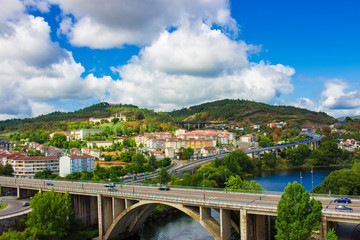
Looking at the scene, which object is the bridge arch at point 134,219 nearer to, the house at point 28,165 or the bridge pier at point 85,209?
the bridge pier at point 85,209

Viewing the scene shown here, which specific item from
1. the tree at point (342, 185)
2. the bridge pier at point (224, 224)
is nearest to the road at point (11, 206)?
the bridge pier at point (224, 224)

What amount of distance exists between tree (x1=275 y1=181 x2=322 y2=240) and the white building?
5308 centimetres

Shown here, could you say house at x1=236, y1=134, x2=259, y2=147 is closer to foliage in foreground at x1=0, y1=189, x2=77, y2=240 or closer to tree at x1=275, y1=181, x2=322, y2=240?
foliage in foreground at x1=0, y1=189, x2=77, y2=240

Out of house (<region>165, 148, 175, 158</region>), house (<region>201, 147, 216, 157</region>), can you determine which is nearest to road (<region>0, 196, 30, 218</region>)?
house (<region>165, 148, 175, 158</region>)

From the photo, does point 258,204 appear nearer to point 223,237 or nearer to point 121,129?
point 223,237

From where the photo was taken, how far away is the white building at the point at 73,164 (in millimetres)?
63375

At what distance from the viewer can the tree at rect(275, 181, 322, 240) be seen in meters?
19.8

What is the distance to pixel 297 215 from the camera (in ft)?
65.5

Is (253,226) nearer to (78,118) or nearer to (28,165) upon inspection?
(28,165)

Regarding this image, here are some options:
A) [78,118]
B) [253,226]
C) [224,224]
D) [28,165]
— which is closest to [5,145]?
[28,165]

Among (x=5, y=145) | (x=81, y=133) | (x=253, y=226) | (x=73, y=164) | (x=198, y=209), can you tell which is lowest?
(x=253, y=226)

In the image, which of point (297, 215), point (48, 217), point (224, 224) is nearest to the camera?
point (297, 215)

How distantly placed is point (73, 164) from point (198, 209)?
45116mm

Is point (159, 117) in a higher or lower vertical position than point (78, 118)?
lower
